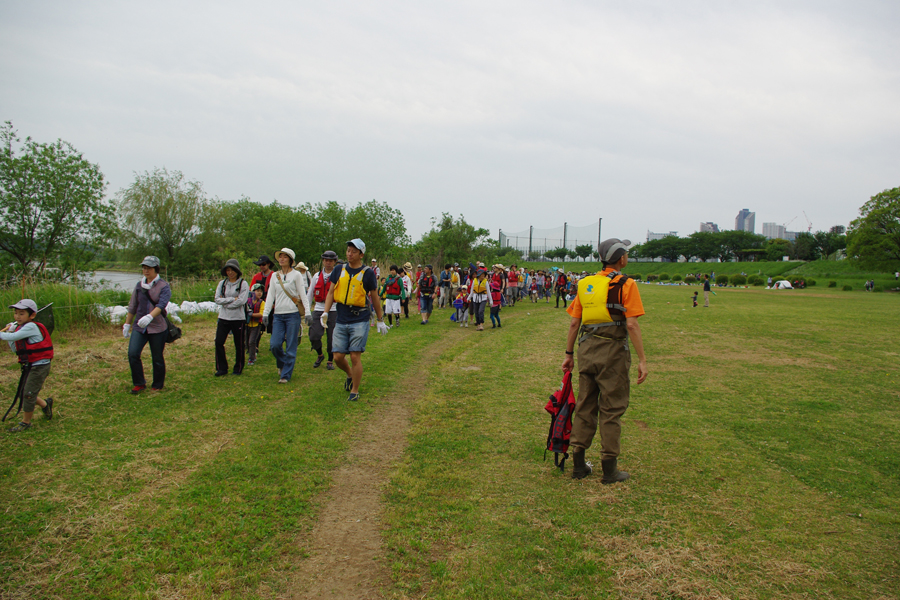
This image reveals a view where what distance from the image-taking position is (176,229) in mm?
33656

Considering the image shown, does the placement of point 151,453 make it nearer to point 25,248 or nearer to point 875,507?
point 875,507

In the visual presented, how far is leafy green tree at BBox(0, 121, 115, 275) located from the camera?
767 inches

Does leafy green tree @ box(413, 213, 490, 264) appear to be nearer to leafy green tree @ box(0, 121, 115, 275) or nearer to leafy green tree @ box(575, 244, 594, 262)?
leafy green tree @ box(0, 121, 115, 275)

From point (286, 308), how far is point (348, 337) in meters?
1.71

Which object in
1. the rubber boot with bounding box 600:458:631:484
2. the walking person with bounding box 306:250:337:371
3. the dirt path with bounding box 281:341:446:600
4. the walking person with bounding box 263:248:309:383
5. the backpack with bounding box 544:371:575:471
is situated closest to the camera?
the dirt path with bounding box 281:341:446:600

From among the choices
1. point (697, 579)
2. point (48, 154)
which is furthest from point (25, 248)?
point (697, 579)

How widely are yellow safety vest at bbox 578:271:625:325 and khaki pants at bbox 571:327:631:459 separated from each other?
0.57 feet

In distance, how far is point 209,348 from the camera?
396 inches

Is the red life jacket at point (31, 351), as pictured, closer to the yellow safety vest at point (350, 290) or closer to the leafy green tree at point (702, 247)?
the yellow safety vest at point (350, 290)

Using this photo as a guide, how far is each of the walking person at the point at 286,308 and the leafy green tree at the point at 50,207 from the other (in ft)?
57.7

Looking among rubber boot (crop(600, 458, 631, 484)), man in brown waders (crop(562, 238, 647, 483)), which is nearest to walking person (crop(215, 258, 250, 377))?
man in brown waders (crop(562, 238, 647, 483))

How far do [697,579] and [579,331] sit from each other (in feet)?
7.00

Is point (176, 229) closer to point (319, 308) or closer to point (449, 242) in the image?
point (449, 242)

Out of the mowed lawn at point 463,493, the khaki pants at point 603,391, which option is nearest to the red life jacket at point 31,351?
the mowed lawn at point 463,493
